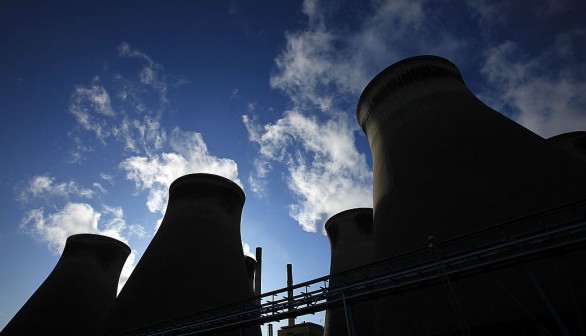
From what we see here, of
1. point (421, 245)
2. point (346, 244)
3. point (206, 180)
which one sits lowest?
point (421, 245)

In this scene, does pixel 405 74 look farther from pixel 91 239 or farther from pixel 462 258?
pixel 91 239

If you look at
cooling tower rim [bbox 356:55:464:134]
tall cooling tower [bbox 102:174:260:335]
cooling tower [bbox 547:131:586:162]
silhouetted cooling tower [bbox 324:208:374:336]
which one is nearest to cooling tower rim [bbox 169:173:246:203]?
tall cooling tower [bbox 102:174:260:335]

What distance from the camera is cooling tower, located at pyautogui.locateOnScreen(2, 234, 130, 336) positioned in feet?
60.6

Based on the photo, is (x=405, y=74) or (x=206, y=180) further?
(x=206, y=180)

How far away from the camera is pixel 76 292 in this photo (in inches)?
802

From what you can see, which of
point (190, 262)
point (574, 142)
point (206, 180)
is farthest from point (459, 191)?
point (574, 142)

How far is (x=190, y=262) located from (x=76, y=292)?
32.8ft

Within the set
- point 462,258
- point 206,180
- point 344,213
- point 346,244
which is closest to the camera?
point 462,258

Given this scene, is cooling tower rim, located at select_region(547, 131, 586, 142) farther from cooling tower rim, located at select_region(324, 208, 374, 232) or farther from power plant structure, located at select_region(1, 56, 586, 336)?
cooling tower rim, located at select_region(324, 208, 374, 232)

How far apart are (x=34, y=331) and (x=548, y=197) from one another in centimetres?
2267

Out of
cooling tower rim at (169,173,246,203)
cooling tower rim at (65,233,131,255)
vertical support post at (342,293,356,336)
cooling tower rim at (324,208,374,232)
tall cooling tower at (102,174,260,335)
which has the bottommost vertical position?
vertical support post at (342,293,356,336)

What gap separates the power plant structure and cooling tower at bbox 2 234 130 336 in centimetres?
10

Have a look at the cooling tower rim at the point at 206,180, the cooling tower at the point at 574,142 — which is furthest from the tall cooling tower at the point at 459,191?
the cooling tower at the point at 574,142

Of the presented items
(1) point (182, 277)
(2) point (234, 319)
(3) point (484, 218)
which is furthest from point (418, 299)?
(1) point (182, 277)
